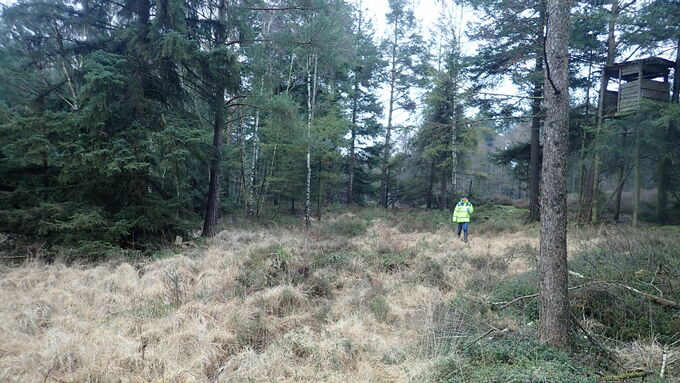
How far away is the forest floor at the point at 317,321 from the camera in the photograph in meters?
3.36

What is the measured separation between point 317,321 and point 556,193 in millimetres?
3373

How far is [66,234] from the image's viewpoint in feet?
26.1

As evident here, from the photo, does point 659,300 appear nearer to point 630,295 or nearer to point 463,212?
point 630,295

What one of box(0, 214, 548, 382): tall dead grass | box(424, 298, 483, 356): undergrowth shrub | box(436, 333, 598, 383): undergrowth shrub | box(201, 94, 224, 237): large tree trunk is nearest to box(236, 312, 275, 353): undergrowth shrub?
box(0, 214, 548, 382): tall dead grass

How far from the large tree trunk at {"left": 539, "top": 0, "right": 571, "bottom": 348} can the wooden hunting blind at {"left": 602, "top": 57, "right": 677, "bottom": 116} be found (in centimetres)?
1094

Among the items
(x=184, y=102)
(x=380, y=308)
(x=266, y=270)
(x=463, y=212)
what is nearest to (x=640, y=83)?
(x=463, y=212)

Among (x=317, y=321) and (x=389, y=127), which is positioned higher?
(x=389, y=127)

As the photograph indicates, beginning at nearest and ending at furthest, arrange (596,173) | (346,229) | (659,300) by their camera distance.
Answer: (659,300)
(596,173)
(346,229)

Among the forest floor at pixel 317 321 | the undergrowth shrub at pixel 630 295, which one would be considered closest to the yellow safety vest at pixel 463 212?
the forest floor at pixel 317 321

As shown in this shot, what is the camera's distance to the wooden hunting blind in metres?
11.9

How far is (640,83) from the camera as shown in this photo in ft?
38.9

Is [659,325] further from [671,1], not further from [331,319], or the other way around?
[671,1]

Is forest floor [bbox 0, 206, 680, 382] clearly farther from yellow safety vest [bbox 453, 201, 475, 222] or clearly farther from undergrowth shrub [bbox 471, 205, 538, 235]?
undergrowth shrub [bbox 471, 205, 538, 235]

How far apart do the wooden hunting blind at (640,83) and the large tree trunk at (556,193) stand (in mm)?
10936
